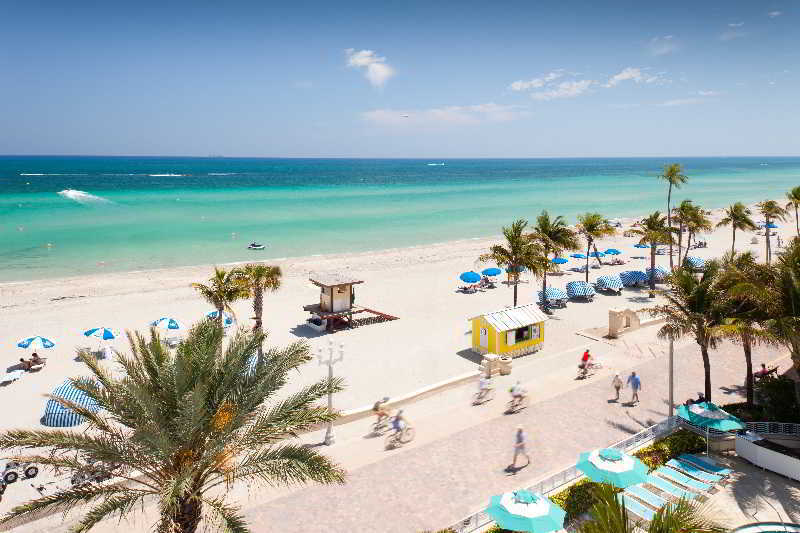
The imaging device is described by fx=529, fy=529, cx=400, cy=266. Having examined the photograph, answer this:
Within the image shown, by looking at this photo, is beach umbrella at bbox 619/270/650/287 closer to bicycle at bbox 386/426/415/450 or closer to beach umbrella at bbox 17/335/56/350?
bicycle at bbox 386/426/415/450

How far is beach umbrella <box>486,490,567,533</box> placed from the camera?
9.46 m

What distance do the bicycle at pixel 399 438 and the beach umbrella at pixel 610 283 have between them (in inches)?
876

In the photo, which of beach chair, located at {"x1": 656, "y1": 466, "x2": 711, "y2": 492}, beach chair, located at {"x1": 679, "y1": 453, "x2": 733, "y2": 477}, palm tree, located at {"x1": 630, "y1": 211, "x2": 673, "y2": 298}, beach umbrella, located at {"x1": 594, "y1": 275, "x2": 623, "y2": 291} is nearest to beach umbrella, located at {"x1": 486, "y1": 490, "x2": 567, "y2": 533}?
beach chair, located at {"x1": 656, "y1": 466, "x2": 711, "y2": 492}

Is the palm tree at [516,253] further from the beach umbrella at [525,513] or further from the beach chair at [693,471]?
the beach umbrella at [525,513]

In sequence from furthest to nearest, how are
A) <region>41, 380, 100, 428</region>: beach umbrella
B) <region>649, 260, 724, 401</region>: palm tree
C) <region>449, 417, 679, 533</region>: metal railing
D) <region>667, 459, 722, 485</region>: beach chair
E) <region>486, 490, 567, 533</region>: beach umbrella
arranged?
<region>41, 380, 100, 428</region>: beach umbrella, <region>649, 260, 724, 401</region>: palm tree, <region>667, 459, 722, 485</region>: beach chair, <region>449, 417, 679, 533</region>: metal railing, <region>486, 490, 567, 533</region>: beach umbrella

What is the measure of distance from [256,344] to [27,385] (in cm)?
1515

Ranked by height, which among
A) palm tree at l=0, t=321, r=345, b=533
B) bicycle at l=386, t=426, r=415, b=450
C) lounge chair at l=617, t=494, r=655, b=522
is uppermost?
palm tree at l=0, t=321, r=345, b=533

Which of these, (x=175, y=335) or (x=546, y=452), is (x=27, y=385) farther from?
(x=546, y=452)

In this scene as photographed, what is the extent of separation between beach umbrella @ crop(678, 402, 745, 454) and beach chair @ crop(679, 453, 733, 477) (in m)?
0.70

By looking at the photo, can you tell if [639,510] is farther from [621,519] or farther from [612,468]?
[621,519]

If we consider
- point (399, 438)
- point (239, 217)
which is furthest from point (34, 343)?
point (239, 217)

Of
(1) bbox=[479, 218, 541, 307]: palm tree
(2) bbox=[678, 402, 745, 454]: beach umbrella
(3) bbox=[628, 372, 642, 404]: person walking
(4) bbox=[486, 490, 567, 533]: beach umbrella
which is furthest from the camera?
(1) bbox=[479, 218, 541, 307]: palm tree

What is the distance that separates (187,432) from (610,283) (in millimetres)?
29954

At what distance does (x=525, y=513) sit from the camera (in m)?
9.60
